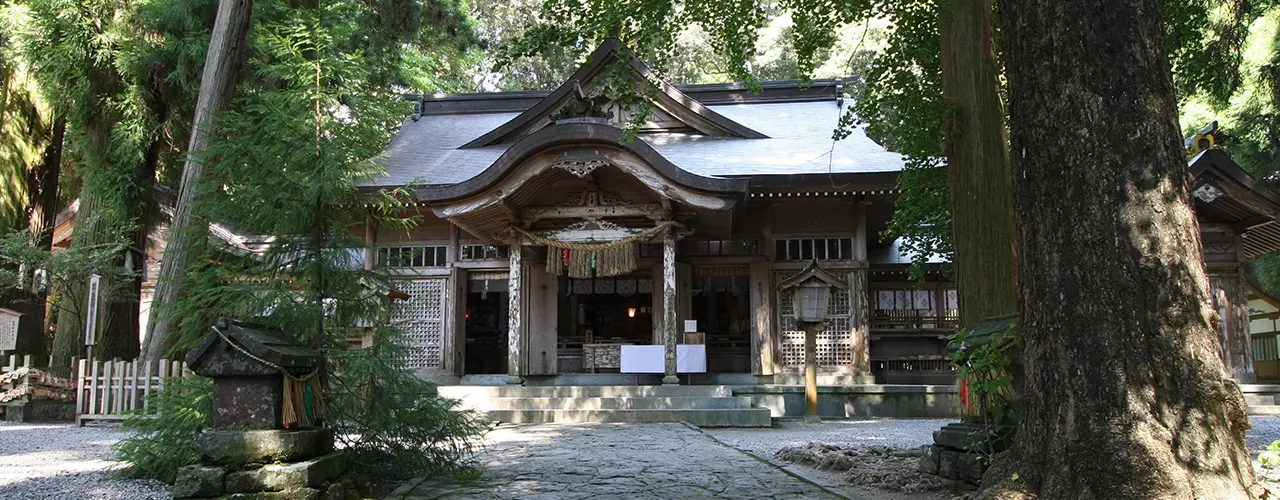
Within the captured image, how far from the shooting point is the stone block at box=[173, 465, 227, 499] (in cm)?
428

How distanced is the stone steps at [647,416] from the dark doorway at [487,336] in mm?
7232

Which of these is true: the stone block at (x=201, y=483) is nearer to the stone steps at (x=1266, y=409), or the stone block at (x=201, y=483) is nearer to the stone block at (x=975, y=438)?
the stone block at (x=975, y=438)

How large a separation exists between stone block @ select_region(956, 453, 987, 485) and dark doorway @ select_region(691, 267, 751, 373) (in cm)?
890

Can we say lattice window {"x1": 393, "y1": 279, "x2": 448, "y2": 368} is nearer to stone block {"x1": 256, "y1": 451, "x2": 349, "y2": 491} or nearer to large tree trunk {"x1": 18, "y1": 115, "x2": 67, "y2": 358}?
large tree trunk {"x1": 18, "y1": 115, "x2": 67, "y2": 358}

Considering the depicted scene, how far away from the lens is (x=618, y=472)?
6.11 meters

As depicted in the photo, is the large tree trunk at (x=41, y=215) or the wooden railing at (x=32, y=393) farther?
the large tree trunk at (x=41, y=215)

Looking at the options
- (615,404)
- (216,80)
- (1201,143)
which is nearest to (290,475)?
(615,404)

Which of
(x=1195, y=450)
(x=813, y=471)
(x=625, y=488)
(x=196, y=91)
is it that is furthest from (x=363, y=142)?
(x=196, y=91)

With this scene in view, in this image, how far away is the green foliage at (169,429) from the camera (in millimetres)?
5094

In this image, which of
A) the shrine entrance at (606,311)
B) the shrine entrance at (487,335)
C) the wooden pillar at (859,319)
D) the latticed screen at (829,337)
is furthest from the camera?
the shrine entrance at (487,335)

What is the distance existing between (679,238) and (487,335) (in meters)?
7.34

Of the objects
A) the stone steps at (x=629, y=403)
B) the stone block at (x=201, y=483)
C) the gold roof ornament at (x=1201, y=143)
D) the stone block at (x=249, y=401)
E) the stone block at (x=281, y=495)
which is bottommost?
the stone steps at (x=629, y=403)

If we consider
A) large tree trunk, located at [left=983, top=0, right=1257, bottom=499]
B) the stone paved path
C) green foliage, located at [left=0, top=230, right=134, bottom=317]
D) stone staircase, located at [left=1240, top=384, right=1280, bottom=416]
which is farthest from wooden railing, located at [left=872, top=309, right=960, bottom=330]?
green foliage, located at [left=0, top=230, right=134, bottom=317]

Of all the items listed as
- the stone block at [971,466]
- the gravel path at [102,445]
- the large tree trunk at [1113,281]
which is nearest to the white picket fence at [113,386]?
the gravel path at [102,445]
